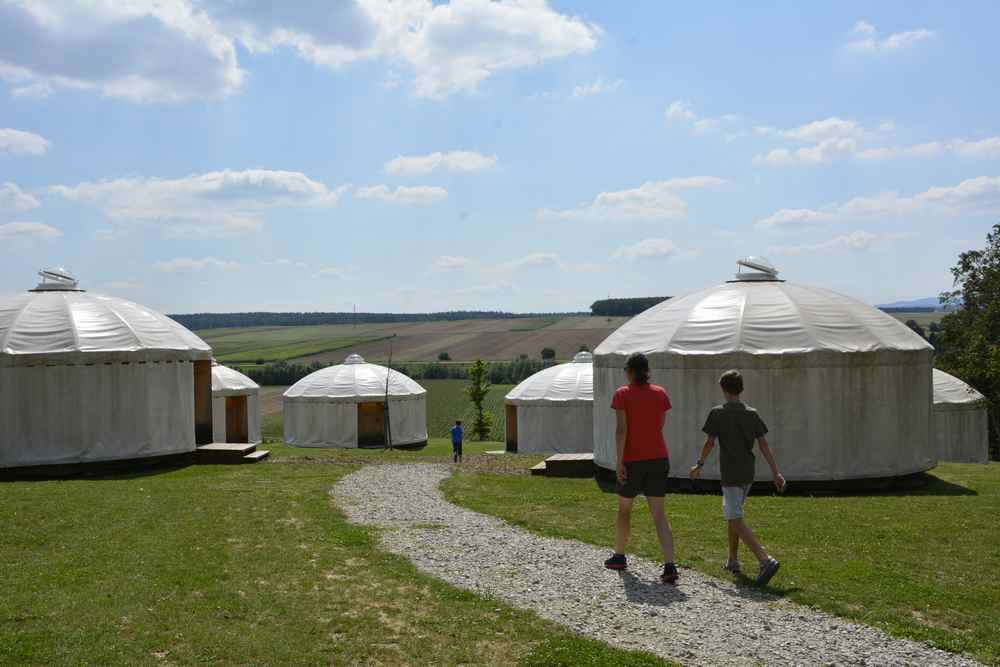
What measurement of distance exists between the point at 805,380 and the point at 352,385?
19.8 metres

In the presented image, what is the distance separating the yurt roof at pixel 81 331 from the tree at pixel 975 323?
23250 millimetres

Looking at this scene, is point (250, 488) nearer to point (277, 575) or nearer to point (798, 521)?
point (277, 575)

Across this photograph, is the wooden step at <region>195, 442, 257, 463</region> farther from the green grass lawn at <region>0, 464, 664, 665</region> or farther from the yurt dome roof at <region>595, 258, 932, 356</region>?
the yurt dome roof at <region>595, 258, 932, 356</region>

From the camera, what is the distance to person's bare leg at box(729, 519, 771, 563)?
7.07 metres

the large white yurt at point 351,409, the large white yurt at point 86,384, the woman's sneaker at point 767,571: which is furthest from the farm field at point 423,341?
the woman's sneaker at point 767,571

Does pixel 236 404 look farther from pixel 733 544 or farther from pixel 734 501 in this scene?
pixel 734 501

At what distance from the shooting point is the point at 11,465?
1667 cm

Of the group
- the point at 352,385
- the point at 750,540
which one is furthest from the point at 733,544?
the point at 352,385

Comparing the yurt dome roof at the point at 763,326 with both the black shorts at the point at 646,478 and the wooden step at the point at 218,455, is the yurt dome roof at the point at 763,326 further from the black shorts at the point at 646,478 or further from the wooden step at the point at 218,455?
the wooden step at the point at 218,455

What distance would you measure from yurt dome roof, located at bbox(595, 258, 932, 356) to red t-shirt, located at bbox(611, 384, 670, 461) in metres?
7.00

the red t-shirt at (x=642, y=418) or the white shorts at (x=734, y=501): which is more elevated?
the red t-shirt at (x=642, y=418)

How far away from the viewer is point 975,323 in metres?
29.5

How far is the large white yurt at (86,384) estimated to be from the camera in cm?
1689

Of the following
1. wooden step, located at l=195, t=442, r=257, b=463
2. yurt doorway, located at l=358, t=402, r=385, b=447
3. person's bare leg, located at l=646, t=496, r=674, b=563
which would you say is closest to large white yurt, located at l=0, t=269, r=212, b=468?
wooden step, located at l=195, t=442, r=257, b=463
